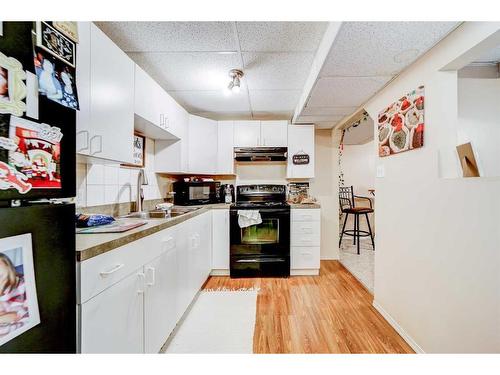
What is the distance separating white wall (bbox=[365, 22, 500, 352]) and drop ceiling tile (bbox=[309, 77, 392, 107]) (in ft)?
0.51

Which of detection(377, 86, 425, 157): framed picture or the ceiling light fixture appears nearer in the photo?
detection(377, 86, 425, 157): framed picture

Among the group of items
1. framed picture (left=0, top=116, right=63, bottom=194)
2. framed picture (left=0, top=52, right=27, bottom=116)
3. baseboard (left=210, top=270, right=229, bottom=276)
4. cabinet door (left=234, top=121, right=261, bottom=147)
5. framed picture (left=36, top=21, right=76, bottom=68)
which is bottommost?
baseboard (left=210, top=270, right=229, bottom=276)

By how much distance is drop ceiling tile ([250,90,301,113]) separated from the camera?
2.72 m

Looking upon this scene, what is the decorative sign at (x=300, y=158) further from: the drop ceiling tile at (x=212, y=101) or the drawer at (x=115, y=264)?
the drawer at (x=115, y=264)

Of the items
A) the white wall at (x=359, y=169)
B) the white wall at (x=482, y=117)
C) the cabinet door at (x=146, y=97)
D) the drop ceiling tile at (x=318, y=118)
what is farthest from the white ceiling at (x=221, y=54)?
the white wall at (x=359, y=169)

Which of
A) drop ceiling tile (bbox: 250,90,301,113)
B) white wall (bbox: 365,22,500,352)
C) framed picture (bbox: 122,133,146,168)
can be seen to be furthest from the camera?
drop ceiling tile (bbox: 250,90,301,113)

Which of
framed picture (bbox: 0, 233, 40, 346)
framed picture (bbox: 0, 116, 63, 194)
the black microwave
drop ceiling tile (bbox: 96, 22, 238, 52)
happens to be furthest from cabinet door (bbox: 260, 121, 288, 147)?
framed picture (bbox: 0, 233, 40, 346)

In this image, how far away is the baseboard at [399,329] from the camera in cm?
167

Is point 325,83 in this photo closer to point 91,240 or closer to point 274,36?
point 274,36

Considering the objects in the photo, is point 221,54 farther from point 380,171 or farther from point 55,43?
point 380,171

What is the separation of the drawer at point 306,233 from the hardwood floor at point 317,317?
433 millimetres

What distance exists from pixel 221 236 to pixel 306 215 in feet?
3.62

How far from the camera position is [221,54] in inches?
76.5

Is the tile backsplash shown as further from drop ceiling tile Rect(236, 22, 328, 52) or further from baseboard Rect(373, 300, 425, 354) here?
baseboard Rect(373, 300, 425, 354)
